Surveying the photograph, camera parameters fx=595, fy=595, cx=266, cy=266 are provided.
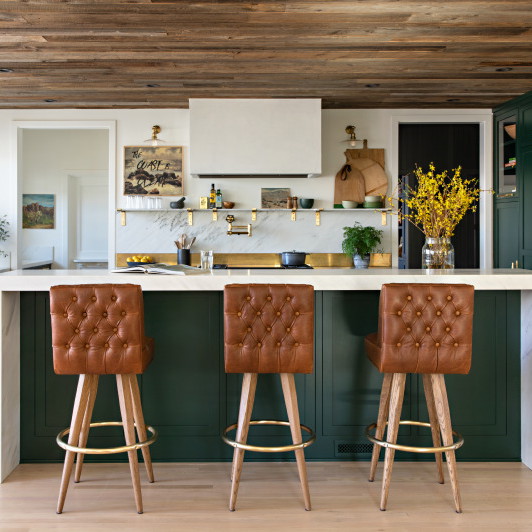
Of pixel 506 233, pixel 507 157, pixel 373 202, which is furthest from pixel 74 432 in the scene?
pixel 507 157

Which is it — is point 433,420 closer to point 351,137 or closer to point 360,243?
point 360,243

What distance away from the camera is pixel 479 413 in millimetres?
3186

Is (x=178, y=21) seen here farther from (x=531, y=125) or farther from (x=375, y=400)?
(x=531, y=125)

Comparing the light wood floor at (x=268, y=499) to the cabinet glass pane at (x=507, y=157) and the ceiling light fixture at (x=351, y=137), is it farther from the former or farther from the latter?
the ceiling light fixture at (x=351, y=137)

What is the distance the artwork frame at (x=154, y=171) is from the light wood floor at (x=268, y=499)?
3.61 metres

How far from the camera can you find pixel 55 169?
797 cm

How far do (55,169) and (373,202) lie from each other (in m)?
4.41

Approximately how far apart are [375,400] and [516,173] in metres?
3.35

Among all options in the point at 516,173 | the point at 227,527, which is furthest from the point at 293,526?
the point at 516,173

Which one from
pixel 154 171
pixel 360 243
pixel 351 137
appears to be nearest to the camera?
pixel 360 243

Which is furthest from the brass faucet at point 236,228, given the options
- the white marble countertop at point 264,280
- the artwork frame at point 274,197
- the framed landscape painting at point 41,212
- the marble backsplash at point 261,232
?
the white marble countertop at point 264,280

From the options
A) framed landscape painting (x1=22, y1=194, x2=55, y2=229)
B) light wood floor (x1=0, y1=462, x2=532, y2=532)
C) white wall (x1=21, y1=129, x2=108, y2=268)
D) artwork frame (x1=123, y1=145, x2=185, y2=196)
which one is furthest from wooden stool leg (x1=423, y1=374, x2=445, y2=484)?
framed landscape painting (x1=22, y1=194, x2=55, y2=229)

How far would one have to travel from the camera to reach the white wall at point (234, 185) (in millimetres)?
6184

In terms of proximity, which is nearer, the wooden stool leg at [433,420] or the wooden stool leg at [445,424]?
the wooden stool leg at [445,424]
